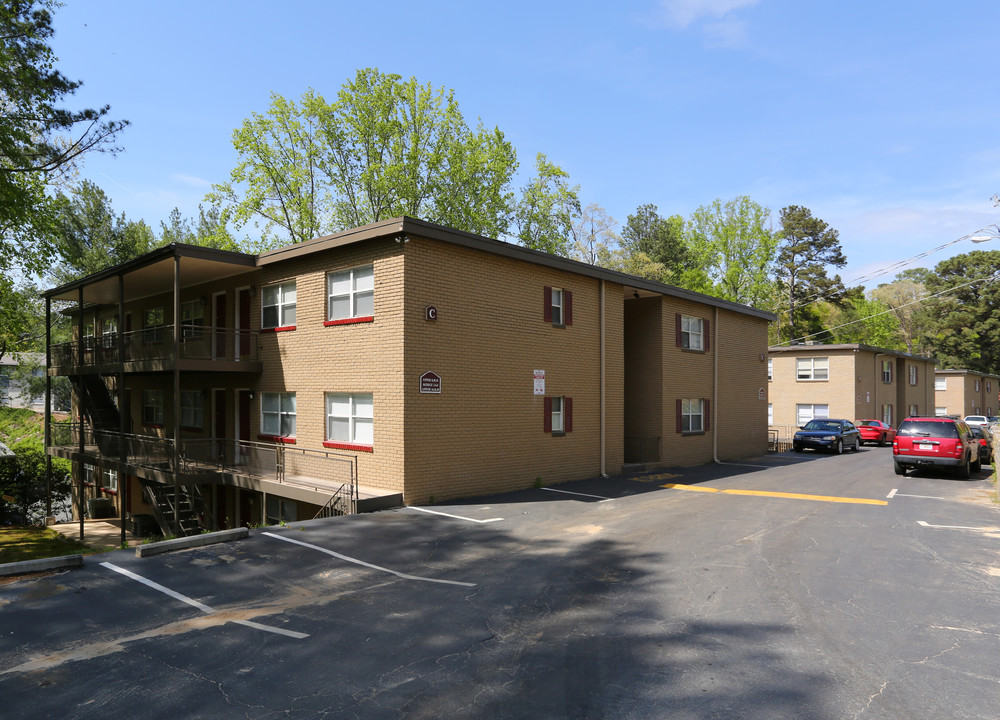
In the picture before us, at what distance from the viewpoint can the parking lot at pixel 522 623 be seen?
5395 mm

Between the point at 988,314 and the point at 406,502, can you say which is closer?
the point at 406,502

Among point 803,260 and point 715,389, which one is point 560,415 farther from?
point 803,260

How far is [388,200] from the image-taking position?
41.6m

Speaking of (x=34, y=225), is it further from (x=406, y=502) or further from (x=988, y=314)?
(x=988, y=314)

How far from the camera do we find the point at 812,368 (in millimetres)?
40375

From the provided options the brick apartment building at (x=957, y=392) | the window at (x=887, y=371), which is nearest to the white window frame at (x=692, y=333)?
the window at (x=887, y=371)

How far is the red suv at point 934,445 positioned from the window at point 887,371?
25.7 metres

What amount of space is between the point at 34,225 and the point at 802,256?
65230 mm

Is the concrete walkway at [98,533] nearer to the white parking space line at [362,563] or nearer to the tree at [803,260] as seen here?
the white parking space line at [362,563]

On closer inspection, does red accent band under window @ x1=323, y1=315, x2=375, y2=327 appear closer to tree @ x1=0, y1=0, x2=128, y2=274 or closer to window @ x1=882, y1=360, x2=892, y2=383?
tree @ x1=0, y1=0, x2=128, y2=274

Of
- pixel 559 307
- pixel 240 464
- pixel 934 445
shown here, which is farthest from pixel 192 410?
pixel 934 445

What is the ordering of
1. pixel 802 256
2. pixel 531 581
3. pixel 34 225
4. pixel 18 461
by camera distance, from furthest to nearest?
pixel 802 256
pixel 18 461
pixel 34 225
pixel 531 581

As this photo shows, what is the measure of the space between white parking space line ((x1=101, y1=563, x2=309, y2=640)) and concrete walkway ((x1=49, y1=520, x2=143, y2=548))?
15588 mm

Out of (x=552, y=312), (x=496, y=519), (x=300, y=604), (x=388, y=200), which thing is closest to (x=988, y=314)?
(x=388, y=200)
